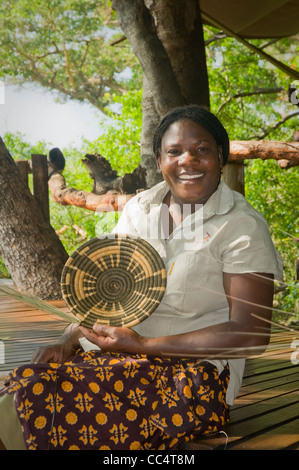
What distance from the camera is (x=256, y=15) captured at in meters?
3.73

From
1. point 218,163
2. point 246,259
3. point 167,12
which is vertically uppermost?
point 167,12

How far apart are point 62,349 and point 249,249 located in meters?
0.57

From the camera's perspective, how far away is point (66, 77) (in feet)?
41.4

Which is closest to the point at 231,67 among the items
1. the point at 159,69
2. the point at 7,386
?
the point at 159,69

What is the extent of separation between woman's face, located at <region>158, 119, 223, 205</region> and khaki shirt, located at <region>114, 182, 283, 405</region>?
47mm

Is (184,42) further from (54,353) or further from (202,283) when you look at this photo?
(54,353)

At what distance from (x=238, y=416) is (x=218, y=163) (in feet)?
2.55

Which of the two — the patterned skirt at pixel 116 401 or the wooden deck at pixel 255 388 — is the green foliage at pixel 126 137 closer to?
the wooden deck at pixel 255 388

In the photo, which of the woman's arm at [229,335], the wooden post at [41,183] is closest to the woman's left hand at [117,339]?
the woman's arm at [229,335]

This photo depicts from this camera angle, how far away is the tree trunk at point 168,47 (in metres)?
2.95

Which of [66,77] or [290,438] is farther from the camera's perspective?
[66,77]
